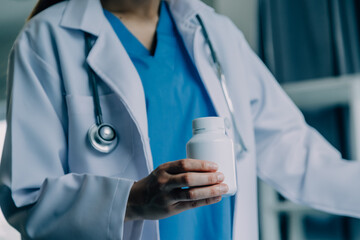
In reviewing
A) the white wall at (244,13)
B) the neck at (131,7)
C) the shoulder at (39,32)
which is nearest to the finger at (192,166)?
the shoulder at (39,32)

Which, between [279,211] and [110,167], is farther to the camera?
[279,211]

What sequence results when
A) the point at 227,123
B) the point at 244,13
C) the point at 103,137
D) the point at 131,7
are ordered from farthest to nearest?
the point at 244,13
the point at 131,7
the point at 227,123
the point at 103,137

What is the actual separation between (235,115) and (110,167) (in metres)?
0.35

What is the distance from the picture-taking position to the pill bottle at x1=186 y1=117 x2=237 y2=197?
2.05ft

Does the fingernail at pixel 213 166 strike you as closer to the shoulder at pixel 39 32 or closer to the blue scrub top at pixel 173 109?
the blue scrub top at pixel 173 109

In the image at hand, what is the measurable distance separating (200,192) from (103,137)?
303mm

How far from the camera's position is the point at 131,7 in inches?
40.5

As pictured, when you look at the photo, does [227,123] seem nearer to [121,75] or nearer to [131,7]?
[121,75]

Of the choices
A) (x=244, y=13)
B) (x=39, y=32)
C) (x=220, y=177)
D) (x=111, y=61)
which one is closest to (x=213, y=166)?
(x=220, y=177)

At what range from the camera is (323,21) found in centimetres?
202


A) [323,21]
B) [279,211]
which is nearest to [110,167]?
[279,211]

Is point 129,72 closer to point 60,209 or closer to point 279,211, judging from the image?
point 60,209

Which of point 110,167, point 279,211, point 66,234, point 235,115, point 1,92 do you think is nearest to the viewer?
point 66,234

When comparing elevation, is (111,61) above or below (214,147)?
above
